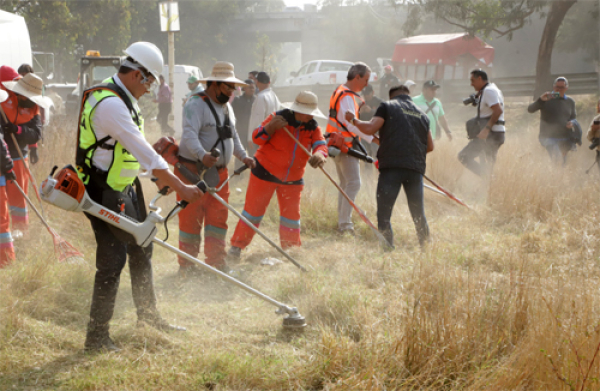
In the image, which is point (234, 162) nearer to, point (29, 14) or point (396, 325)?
point (396, 325)

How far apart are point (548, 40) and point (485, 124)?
12.3m

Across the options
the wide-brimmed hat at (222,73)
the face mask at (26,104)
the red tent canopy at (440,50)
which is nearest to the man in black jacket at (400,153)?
the wide-brimmed hat at (222,73)

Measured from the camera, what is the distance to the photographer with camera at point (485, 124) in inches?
317

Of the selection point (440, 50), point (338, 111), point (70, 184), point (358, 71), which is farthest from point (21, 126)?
point (440, 50)

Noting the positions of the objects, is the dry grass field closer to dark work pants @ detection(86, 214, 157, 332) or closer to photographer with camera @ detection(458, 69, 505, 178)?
dark work pants @ detection(86, 214, 157, 332)

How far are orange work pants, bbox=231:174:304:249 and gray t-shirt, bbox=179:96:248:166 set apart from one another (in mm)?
589

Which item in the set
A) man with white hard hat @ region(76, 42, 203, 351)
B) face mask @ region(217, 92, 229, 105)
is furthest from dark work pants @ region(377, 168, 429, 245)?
man with white hard hat @ region(76, 42, 203, 351)

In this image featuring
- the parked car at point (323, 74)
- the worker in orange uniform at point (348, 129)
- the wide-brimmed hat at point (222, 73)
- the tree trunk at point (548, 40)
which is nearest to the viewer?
the wide-brimmed hat at point (222, 73)

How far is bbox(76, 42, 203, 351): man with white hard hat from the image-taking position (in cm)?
324

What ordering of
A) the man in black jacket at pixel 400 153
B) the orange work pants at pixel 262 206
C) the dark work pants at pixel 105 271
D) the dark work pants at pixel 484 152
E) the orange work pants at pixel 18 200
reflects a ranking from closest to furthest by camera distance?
the dark work pants at pixel 105 271 < the man in black jacket at pixel 400 153 < the orange work pants at pixel 262 206 < the orange work pants at pixel 18 200 < the dark work pants at pixel 484 152

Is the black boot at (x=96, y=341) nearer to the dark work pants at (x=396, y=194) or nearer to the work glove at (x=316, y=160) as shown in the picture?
the work glove at (x=316, y=160)

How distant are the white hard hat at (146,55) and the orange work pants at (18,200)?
3.01 m

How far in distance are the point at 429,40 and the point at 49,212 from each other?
24.4 meters

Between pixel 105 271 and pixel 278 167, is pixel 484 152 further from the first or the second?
pixel 105 271
